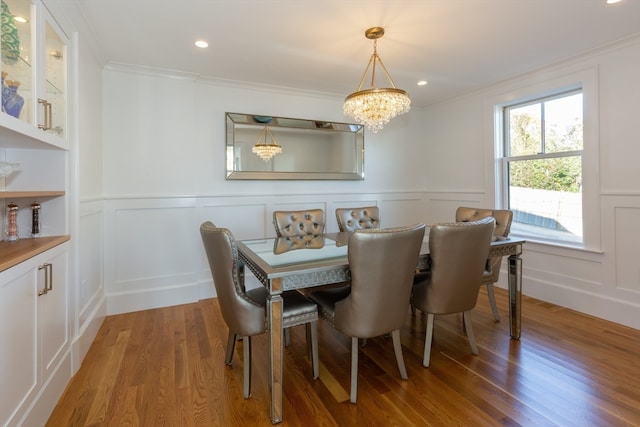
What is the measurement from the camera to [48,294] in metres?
1.73

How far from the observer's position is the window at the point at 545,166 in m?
3.18

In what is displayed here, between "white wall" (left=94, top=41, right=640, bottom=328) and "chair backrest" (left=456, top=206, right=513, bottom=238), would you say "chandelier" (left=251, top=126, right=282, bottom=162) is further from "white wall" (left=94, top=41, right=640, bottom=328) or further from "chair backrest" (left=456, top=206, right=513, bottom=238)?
"chair backrest" (left=456, top=206, right=513, bottom=238)

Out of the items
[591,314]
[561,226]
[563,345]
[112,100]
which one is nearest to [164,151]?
[112,100]

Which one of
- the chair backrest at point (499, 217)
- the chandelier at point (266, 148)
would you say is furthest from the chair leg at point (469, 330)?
the chandelier at point (266, 148)

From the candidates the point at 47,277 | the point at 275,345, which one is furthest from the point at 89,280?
the point at 275,345

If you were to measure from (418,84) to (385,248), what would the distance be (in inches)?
114

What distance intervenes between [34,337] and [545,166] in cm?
450

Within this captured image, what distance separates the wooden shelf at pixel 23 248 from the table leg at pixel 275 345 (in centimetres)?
110

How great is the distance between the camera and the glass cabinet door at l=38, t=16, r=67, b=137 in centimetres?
174

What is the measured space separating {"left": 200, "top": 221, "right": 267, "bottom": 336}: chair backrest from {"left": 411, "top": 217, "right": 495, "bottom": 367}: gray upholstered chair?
3.59ft

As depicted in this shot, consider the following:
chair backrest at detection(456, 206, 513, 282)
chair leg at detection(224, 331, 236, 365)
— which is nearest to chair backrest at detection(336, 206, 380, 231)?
chair backrest at detection(456, 206, 513, 282)

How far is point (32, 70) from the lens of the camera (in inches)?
63.0

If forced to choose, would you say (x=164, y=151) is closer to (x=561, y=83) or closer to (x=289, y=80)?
(x=289, y=80)

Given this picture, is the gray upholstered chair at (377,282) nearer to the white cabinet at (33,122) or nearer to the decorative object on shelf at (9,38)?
the white cabinet at (33,122)
